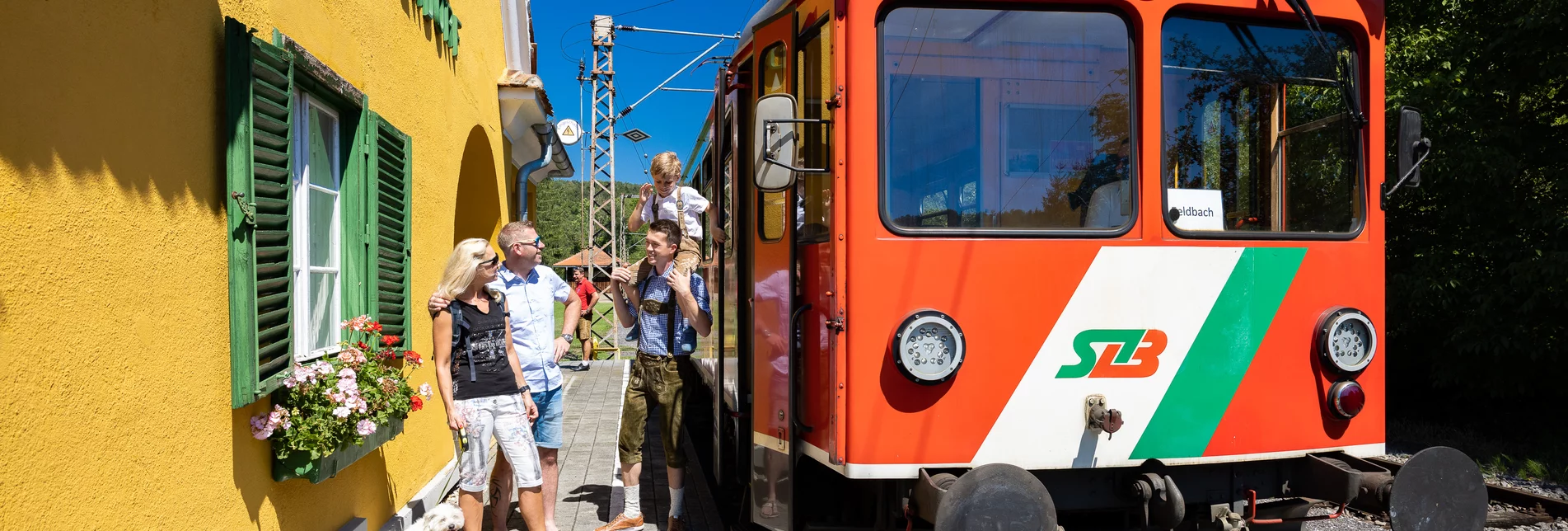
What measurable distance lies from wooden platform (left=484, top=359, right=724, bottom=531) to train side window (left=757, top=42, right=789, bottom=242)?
1.52 meters

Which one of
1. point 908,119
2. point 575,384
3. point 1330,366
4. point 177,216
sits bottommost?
point 575,384

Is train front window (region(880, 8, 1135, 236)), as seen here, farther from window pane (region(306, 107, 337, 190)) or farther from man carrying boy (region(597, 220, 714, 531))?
window pane (region(306, 107, 337, 190))

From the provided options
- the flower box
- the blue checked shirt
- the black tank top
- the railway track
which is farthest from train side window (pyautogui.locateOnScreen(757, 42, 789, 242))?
the railway track

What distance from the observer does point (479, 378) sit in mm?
4723

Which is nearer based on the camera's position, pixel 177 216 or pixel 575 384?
pixel 177 216

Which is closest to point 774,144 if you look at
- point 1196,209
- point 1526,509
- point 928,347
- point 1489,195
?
point 928,347

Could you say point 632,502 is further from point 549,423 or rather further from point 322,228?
point 322,228

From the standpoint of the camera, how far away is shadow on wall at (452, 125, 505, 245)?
938 centimetres

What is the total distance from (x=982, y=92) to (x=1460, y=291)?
8.41 metres

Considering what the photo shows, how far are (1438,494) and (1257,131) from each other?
1.42 meters

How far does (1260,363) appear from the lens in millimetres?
3967

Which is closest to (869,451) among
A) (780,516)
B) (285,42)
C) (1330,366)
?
(780,516)

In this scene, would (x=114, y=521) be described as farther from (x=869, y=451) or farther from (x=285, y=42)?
(x=869, y=451)

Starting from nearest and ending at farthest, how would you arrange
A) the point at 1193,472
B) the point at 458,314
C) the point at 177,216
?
the point at 177,216 → the point at 1193,472 → the point at 458,314
